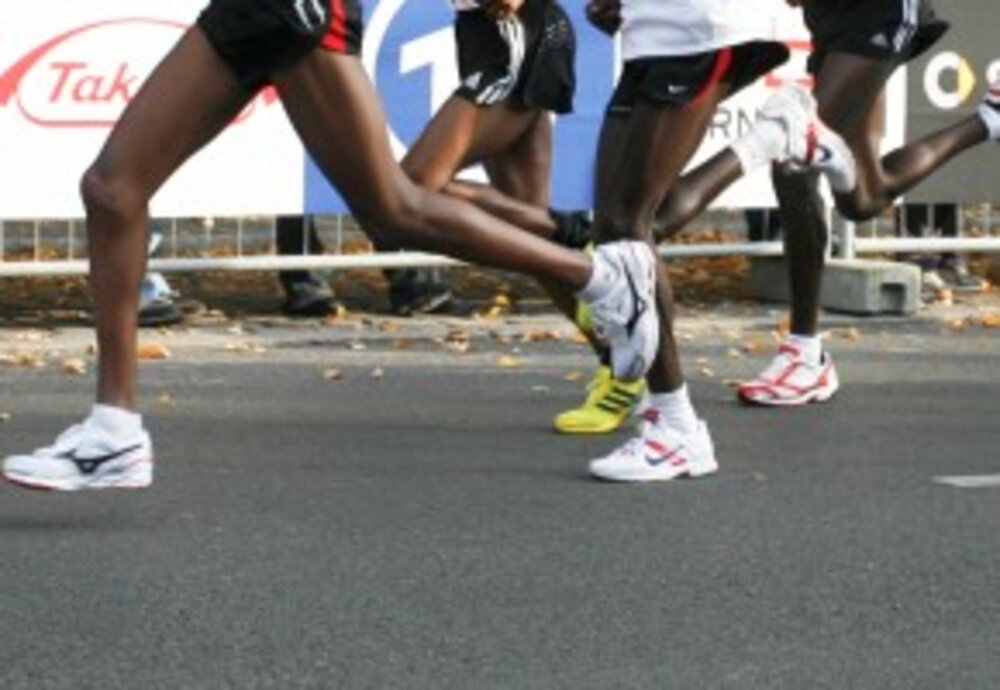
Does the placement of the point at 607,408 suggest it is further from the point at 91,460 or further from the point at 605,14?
the point at 91,460

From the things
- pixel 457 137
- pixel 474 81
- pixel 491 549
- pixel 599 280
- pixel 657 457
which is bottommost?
pixel 491 549

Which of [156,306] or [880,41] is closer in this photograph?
[880,41]

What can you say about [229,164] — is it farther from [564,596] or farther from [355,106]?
[564,596]

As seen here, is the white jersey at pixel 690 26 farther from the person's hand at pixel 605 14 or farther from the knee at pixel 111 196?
the knee at pixel 111 196

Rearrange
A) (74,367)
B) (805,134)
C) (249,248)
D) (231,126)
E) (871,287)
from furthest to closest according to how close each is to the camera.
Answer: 1. (249,248)
2. (871,287)
3. (231,126)
4. (74,367)
5. (805,134)

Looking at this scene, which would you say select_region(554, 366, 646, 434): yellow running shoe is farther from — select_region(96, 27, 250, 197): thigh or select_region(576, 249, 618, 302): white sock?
select_region(96, 27, 250, 197): thigh

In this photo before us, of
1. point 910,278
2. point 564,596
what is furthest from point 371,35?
point 564,596

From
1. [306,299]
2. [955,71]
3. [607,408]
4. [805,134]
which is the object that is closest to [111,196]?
[607,408]

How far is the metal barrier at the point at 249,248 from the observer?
12.3 m

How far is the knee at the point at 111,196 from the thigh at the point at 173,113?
0.01 metres

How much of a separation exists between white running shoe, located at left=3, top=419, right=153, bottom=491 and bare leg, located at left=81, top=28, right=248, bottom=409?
0.14m

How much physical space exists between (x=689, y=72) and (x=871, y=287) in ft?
15.6

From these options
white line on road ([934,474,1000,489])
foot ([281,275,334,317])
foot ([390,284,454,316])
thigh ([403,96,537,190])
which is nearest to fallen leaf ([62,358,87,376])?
foot ([281,275,334,317])

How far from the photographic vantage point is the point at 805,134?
360 inches
